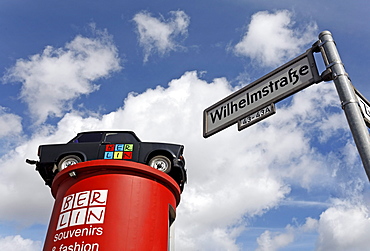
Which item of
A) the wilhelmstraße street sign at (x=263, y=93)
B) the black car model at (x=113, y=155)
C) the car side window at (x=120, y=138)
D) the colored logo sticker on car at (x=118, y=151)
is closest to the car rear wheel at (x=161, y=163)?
the black car model at (x=113, y=155)

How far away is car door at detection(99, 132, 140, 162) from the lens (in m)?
9.32

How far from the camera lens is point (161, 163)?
945cm

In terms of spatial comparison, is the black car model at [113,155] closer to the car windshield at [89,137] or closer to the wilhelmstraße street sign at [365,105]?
the car windshield at [89,137]

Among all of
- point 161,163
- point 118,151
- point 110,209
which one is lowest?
point 110,209

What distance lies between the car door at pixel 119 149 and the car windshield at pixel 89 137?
31 cm

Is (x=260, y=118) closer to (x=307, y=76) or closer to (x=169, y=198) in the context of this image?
(x=307, y=76)

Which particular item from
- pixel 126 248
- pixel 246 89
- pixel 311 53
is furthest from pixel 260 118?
pixel 126 248

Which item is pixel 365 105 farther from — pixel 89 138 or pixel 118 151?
pixel 89 138

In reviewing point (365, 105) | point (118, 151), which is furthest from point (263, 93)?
point (118, 151)

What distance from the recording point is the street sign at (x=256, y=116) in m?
3.77

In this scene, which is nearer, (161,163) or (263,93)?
(263,93)

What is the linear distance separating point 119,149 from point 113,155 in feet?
0.83

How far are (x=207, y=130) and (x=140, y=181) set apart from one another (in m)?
4.20

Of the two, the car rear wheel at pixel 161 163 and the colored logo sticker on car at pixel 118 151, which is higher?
the colored logo sticker on car at pixel 118 151
